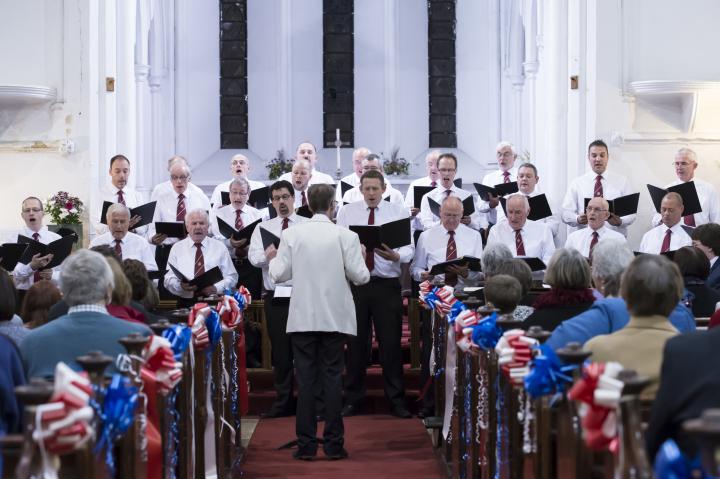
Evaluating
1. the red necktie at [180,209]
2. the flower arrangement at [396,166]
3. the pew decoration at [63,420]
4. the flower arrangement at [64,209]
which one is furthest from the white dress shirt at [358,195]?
the pew decoration at [63,420]

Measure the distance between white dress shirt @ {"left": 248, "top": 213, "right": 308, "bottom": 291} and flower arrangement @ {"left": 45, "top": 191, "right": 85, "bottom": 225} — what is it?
2.84m

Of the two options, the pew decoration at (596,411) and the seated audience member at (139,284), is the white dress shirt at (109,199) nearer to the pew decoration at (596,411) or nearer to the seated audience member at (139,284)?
the seated audience member at (139,284)

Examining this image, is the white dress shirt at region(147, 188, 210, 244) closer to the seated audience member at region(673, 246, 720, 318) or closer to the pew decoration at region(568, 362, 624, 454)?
the seated audience member at region(673, 246, 720, 318)

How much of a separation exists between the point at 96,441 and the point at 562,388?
1511mm

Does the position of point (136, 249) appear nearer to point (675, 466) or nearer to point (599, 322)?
point (599, 322)

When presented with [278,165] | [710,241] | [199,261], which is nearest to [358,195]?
[199,261]

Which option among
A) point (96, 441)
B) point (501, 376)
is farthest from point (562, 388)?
point (96, 441)

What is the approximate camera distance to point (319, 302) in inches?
266

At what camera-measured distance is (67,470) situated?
3.58 metres

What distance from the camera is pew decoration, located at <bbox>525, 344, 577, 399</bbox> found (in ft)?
12.5

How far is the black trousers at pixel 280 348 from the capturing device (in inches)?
320

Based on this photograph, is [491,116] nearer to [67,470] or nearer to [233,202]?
[233,202]

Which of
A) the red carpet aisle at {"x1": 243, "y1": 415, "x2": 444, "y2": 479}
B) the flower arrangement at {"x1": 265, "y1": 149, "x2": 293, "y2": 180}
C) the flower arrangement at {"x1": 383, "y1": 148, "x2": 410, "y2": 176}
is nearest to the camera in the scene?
the red carpet aisle at {"x1": 243, "y1": 415, "x2": 444, "y2": 479}

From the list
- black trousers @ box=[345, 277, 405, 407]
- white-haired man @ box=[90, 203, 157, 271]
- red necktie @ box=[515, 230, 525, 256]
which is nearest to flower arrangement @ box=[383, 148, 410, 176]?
red necktie @ box=[515, 230, 525, 256]
